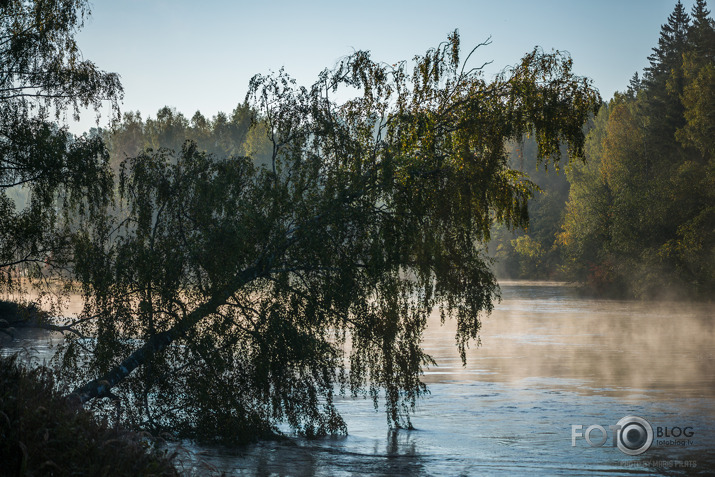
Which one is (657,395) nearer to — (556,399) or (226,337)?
(556,399)

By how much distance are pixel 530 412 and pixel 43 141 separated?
Answer: 13074mm

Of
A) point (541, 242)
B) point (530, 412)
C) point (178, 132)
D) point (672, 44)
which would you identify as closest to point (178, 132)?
point (178, 132)

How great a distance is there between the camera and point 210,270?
47.1ft

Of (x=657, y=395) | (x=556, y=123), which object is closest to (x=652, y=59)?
(x=657, y=395)

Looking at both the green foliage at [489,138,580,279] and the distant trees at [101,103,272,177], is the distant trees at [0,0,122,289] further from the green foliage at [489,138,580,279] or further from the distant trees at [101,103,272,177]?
the distant trees at [101,103,272,177]

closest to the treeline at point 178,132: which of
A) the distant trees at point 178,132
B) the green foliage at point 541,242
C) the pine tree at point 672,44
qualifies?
the distant trees at point 178,132

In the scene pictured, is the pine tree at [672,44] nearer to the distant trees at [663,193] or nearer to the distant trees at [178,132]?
the distant trees at [663,193]

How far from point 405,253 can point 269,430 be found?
4.37 m

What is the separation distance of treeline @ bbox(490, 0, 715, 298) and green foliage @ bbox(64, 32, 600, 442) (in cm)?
2882

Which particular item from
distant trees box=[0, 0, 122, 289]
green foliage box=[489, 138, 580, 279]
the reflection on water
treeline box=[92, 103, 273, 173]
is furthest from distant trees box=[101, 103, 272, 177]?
distant trees box=[0, 0, 122, 289]

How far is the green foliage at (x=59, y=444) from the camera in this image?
294 inches

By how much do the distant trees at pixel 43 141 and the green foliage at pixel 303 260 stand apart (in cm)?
94

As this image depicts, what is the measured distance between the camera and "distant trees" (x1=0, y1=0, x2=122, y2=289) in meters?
15.7

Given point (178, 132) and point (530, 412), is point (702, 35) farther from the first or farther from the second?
point (178, 132)
